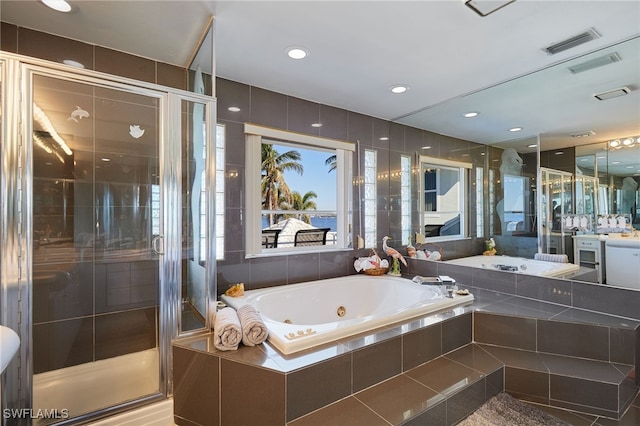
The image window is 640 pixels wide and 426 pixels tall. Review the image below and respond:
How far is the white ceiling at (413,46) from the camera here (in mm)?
1701

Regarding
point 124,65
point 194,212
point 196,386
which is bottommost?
point 196,386

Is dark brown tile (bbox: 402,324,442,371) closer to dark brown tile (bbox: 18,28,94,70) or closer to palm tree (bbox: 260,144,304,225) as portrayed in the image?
dark brown tile (bbox: 18,28,94,70)

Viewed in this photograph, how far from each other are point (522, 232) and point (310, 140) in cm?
218

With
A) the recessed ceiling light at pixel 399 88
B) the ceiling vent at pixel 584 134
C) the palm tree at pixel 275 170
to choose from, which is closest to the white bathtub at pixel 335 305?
the ceiling vent at pixel 584 134

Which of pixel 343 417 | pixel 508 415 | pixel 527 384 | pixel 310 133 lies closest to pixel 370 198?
pixel 310 133

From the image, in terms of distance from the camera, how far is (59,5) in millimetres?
1674

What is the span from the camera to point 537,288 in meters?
2.54

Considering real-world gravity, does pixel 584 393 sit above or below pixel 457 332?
below

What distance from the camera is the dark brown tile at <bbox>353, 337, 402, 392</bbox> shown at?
64.5 inches

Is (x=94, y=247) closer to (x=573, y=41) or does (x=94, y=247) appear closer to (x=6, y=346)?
(x=6, y=346)

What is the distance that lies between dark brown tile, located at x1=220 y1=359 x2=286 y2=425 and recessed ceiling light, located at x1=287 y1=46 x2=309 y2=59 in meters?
2.01

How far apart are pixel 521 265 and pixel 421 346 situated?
1.47m

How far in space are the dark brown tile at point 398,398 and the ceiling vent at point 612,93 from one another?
2392 millimetres

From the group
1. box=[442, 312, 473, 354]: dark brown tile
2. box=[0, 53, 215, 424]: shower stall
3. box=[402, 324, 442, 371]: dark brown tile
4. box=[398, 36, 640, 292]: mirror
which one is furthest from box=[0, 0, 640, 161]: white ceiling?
box=[402, 324, 442, 371]: dark brown tile
